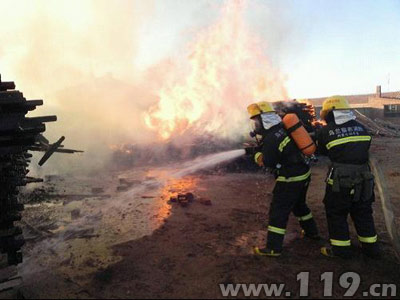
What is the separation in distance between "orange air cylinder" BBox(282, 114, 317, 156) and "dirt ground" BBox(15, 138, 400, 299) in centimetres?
159

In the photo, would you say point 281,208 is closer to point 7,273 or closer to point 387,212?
point 387,212

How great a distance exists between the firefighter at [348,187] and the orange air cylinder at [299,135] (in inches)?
11.9

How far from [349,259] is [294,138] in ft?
6.31

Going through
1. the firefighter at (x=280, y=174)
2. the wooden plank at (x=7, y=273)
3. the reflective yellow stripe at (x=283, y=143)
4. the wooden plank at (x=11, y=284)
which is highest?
the reflective yellow stripe at (x=283, y=143)

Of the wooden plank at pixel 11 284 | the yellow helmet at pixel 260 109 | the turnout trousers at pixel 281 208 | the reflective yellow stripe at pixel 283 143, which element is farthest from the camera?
the yellow helmet at pixel 260 109

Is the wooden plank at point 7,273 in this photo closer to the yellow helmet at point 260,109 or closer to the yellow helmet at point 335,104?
the yellow helmet at point 260,109

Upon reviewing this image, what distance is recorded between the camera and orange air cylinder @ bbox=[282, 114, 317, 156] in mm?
4469

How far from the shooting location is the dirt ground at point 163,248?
3.74m

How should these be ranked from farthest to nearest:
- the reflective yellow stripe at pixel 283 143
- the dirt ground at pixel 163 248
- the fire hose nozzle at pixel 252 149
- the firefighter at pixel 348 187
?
the fire hose nozzle at pixel 252 149 < the reflective yellow stripe at pixel 283 143 < the firefighter at pixel 348 187 < the dirt ground at pixel 163 248

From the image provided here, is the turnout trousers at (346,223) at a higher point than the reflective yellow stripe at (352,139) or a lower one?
lower

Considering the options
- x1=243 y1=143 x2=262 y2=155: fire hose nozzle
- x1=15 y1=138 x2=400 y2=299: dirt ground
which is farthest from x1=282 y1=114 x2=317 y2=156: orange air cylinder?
x1=15 y1=138 x2=400 y2=299: dirt ground

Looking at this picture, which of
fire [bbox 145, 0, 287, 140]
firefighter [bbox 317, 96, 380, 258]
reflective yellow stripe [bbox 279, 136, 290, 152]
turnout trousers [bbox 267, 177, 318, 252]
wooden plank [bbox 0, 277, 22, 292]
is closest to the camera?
wooden plank [bbox 0, 277, 22, 292]

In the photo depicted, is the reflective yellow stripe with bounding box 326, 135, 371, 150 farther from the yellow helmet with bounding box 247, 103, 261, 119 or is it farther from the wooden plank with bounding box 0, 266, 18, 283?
the wooden plank with bounding box 0, 266, 18, 283

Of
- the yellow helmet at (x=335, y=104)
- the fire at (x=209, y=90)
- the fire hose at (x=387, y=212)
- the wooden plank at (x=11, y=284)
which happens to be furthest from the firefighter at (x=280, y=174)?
the fire at (x=209, y=90)
